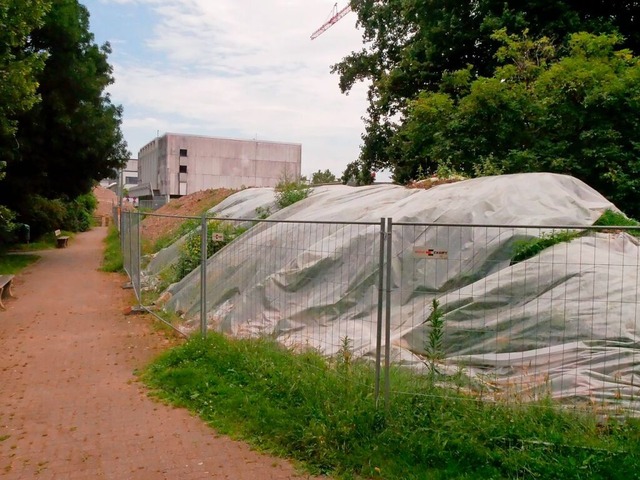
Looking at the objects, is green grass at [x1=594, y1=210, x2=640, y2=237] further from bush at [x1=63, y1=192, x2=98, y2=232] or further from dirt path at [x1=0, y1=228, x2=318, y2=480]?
bush at [x1=63, y1=192, x2=98, y2=232]

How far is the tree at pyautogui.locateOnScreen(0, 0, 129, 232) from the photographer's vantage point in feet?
60.6

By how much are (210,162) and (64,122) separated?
50.5 m

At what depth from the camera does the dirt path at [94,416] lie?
177 inches

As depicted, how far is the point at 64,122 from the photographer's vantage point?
18.8m

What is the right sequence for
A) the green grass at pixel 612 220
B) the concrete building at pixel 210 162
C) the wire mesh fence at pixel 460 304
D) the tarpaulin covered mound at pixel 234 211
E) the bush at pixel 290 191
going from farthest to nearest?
the concrete building at pixel 210 162, the bush at pixel 290 191, the tarpaulin covered mound at pixel 234 211, the green grass at pixel 612 220, the wire mesh fence at pixel 460 304

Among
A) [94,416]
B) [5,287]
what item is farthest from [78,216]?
[94,416]

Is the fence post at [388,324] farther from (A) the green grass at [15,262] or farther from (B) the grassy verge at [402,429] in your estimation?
(A) the green grass at [15,262]

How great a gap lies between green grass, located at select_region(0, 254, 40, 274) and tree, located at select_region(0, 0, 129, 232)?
1644 mm

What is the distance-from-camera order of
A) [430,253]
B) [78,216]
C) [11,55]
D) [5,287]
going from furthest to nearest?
[78,216], [5,287], [11,55], [430,253]

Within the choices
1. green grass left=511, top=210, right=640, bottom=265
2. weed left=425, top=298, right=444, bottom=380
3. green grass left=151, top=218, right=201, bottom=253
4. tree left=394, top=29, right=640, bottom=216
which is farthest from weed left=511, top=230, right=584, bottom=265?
green grass left=151, top=218, right=201, bottom=253

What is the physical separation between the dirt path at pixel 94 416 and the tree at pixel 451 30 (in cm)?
1197

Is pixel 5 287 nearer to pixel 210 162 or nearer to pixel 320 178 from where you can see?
pixel 320 178

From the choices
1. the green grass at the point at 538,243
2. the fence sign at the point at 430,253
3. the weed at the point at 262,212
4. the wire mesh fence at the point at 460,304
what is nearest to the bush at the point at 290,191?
the weed at the point at 262,212

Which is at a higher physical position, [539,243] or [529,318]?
[539,243]
